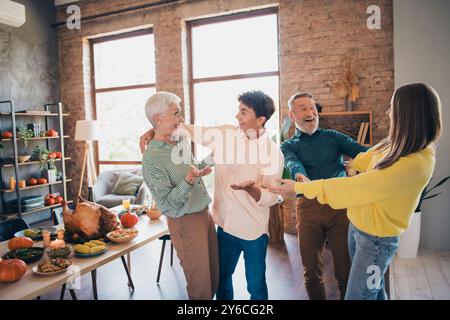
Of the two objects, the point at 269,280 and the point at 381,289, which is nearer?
the point at 381,289

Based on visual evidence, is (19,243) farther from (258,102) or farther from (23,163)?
(23,163)

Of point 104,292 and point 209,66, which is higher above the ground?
point 209,66

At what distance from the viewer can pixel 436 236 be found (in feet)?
13.3

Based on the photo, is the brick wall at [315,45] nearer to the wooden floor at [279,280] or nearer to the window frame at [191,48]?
the window frame at [191,48]

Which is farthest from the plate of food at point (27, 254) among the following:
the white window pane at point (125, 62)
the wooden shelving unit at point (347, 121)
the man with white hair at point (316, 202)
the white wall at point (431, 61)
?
the white window pane at point (125, 62)

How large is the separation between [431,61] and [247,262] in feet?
11.1

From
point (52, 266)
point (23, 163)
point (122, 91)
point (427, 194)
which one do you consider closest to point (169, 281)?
point (52, 266)

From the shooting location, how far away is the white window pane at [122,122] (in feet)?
21.5

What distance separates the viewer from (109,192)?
601cm

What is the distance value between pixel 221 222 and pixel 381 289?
96 centimetres

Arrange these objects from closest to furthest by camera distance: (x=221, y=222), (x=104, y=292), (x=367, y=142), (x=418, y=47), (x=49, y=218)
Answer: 1. (x=221, y=222)
2. (x=104, y=292)
3. (x=418, y=47)
4. (x=367, y=142)
5. (x=49, y=218)
